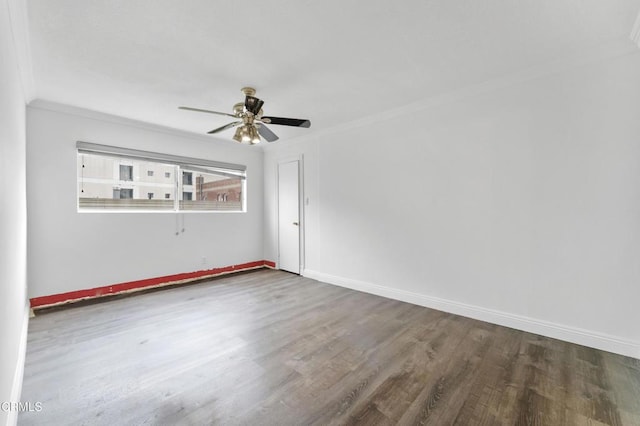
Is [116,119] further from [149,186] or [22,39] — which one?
[22,39]

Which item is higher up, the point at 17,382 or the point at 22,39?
the point at 22,39

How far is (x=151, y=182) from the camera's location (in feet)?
13.6

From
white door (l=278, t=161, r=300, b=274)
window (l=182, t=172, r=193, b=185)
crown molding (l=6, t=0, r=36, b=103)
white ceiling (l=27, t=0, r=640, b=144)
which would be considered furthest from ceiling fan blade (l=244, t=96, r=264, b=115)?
window (l=182, t=172, r=193, b=185)

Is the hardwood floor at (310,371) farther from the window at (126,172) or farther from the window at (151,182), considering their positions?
the window at (126,172)

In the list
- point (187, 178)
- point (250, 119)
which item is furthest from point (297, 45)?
point (187, 178)

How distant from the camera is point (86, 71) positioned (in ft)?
8.24

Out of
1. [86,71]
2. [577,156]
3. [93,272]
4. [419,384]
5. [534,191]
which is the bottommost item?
[419,384]

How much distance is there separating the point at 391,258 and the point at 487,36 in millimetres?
2486

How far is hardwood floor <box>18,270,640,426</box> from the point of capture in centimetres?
160

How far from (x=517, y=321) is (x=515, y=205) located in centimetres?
112

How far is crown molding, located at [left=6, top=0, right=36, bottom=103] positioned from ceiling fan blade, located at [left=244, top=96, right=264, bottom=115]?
154cm

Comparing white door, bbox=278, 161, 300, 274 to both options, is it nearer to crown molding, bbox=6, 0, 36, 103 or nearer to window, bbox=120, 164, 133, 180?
window, bbox=120, 164, 133, 180

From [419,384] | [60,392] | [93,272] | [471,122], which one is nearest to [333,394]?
[419,384]

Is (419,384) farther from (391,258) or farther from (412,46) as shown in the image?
(412,46)
